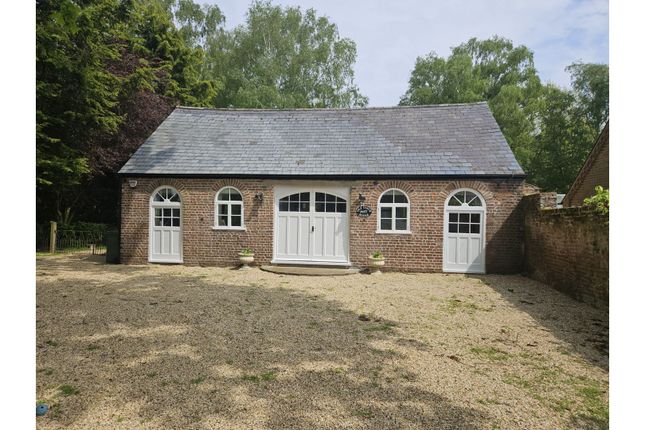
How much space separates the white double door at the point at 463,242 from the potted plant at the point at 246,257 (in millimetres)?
6138

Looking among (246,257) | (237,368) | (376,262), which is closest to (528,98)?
(376,262)

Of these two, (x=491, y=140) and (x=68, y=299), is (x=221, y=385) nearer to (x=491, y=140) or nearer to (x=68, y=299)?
(x=68, y=299)

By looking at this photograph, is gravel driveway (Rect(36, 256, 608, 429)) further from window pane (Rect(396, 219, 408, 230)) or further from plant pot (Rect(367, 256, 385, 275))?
window pane (Rect(396, 219, 408, 230))

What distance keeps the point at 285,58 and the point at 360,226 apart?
24.6 metres

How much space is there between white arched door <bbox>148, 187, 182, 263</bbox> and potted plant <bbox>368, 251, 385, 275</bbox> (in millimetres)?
6382

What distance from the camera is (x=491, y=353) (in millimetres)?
4926

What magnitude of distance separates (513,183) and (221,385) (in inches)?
415

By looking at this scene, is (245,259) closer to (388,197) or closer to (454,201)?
(388,197)

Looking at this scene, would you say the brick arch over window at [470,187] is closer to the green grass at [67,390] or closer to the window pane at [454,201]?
the window pane at [454,201]

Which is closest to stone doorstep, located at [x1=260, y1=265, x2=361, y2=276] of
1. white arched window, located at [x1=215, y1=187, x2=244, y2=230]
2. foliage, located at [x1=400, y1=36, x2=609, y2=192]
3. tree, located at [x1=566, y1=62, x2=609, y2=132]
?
white arched window, located at [x1=215, y1=187, x2=244, y2=230]

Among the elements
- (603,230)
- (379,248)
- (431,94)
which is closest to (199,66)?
(431,94)

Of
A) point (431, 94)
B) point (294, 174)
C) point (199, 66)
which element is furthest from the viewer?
point (431, 94)

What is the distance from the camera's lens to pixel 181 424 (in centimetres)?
317

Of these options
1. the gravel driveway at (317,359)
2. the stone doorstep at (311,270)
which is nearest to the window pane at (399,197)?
the stone doorstep at (311,270)
